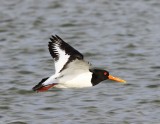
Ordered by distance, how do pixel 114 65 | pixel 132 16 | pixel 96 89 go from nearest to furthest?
1. pixel 96 89
2. pixel 114 65
3. pixel 132 16

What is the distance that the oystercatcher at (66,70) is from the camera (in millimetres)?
9406

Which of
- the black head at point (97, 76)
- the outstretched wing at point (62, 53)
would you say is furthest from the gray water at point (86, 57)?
the outstretched wing at point (62, 53)

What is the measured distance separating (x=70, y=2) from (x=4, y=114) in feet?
31.4

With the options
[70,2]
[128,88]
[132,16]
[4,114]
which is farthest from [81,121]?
[70,2]

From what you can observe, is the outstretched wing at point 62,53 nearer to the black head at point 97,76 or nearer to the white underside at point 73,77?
the white underside at point 73,77

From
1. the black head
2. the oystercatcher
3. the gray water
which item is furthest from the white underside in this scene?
the gray water

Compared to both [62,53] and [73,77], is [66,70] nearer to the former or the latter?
[73,77]

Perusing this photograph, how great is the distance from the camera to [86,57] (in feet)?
46.0

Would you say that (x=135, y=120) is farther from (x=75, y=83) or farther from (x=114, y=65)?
(x=114, y=65)

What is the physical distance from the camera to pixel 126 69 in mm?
12961

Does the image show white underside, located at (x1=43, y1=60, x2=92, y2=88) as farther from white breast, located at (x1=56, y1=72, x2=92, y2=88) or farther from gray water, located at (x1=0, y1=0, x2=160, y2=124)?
gray water, located at (x1=0, y1=0, x2=160, y2=124)

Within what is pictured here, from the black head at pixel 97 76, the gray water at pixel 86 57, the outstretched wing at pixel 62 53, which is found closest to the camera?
the outstretched wing at pixel 62 53

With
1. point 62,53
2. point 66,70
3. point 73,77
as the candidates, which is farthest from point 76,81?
point 62,53

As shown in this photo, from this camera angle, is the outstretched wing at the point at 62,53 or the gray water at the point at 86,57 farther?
the gray water at the point at 86,57
